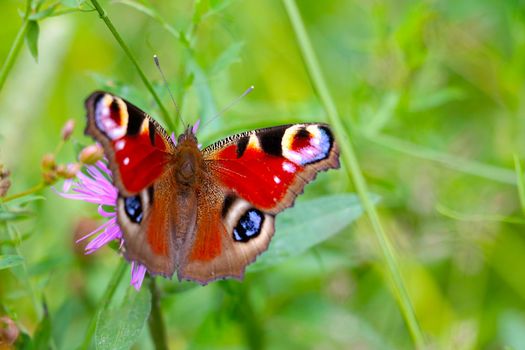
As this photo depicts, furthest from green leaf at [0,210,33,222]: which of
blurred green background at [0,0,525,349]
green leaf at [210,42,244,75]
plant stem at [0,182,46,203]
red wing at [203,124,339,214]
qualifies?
green leaf at [210,42,244,75]

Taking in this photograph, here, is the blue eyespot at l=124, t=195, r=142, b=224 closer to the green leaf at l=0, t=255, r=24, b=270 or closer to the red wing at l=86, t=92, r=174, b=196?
the red wing at l=86, t=92, r=174, b=196

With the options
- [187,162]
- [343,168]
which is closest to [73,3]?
[187,162]

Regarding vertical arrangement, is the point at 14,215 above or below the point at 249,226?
above

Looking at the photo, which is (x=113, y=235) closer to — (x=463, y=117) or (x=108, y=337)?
(x=108, y=337)

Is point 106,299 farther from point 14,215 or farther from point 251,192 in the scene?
point 251,192

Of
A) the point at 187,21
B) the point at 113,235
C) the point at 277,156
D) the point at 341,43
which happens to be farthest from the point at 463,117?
the point at 113,235
